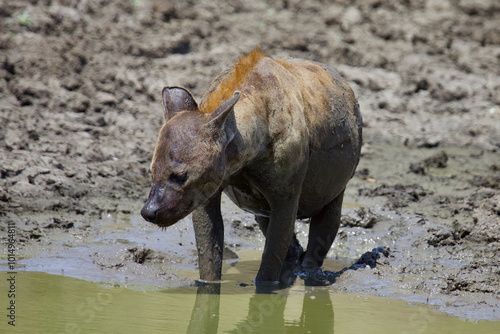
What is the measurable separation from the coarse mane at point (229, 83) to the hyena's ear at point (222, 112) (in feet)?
0.71

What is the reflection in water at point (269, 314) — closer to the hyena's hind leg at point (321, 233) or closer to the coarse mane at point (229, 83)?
the hyena's hind leg at point (321, 233)

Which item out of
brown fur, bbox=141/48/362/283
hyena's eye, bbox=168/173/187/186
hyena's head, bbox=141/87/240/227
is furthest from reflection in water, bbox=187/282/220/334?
hyena's eye, bbox=168/173/187/186

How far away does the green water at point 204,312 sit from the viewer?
5.23 metres

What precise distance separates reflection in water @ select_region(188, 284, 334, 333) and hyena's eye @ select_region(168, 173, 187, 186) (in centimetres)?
100

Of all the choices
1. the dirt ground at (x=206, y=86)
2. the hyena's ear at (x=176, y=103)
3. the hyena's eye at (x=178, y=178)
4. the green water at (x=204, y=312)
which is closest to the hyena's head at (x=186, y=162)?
the hyena's eye at (x=178, y=178)

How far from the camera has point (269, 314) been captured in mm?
5680

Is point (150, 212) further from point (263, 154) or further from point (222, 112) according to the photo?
point (263, 154)

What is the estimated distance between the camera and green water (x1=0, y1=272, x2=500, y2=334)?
5.23 m

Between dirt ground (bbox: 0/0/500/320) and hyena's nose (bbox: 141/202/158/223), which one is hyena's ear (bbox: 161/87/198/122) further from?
dirt ground (bbox: 0/0/500/320)

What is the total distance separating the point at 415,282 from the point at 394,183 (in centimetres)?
349

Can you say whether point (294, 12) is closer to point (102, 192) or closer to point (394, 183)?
point (394, 183)

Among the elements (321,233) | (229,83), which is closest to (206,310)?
(229,83)

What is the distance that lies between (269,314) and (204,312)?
474mm

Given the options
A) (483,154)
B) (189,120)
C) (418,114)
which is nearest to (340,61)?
(418,114)
